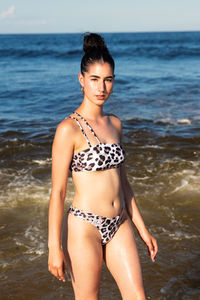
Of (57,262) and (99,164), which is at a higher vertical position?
(99,164)

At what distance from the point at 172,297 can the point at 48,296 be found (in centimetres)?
137

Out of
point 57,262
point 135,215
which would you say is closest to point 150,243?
point 135,215

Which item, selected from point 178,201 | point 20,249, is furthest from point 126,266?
point 178,201

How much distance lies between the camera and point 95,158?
2734mm

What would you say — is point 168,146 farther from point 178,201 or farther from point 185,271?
point 185,271

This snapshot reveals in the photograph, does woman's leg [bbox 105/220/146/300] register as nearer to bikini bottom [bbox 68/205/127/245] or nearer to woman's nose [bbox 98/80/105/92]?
bikini bottom [bbox 68/205/127/245]

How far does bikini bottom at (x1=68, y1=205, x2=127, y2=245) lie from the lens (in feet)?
9.04

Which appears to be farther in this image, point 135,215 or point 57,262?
point 135,215

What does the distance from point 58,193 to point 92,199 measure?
0.27 meters

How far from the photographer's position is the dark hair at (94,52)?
2852mm

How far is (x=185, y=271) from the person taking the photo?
4.51 meters

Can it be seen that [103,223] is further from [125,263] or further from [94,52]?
[94,52]

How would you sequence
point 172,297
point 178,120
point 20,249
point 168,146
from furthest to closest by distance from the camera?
point 178,120 → point 168,146 → point 20,249 → point 172,297

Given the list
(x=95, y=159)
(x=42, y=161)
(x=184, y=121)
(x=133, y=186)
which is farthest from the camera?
(x=184, y=121)
